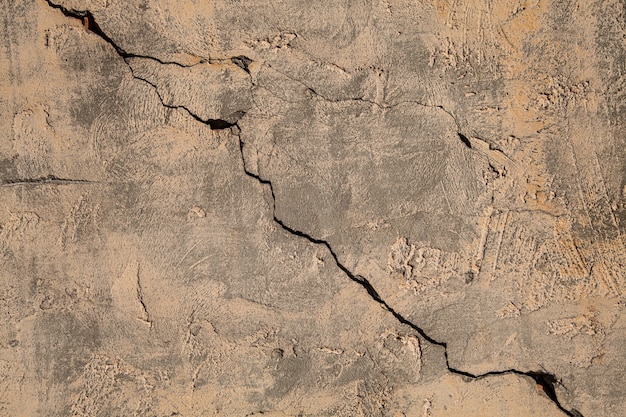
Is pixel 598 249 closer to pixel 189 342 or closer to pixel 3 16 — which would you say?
pixel 189 342

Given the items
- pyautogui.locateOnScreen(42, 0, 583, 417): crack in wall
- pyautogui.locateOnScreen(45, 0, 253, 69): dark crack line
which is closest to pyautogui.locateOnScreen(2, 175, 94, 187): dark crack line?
pyautogui.locateOnScreen(42, 0, 583, 417): crack in wall

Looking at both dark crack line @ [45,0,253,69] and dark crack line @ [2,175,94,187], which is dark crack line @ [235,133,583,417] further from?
dark crack line @ [2,175,94,187]

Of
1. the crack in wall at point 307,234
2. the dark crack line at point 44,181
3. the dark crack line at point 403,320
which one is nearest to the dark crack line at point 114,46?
the crack in wall at point 307,234

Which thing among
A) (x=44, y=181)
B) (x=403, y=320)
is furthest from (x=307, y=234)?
(x=44, y=181)

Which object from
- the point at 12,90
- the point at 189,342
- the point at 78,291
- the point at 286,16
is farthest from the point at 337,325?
the point at 12,90

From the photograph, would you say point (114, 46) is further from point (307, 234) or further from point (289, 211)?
point (307, 234)

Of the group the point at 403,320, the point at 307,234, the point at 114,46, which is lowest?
the point at 403,320

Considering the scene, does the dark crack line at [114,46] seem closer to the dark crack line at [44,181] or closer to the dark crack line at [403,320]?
the dark crack line at [403,320]

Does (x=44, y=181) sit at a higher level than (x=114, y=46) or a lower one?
lower
